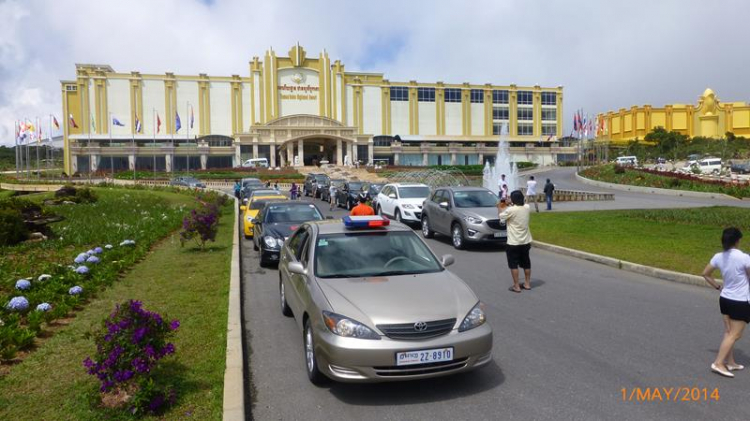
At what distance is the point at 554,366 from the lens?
19.0 feet

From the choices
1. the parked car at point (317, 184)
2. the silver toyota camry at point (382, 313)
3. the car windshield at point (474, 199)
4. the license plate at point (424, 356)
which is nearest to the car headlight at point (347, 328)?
the silver toyota camry at point (382, 313)

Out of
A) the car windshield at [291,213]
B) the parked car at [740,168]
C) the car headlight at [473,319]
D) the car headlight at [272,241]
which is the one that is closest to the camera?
the car headlight at [473,319]

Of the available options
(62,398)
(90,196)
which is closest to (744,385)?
(62,398)

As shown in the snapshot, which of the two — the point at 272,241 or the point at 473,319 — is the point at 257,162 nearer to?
the point at 272,241

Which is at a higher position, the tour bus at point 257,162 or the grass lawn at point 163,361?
the tour bus at point 257,162

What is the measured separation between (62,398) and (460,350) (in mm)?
3468

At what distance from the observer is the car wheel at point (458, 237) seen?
48.5 feet

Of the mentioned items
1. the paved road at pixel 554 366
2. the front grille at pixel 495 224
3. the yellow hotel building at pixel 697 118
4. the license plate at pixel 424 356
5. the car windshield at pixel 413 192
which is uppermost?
the yellow hotel building at pixel 697 118

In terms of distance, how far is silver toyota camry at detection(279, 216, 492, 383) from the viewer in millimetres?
4820

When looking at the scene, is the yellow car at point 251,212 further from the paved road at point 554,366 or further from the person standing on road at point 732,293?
the person standing on road at point 732,293

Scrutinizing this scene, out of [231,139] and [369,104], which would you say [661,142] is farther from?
[231,139]

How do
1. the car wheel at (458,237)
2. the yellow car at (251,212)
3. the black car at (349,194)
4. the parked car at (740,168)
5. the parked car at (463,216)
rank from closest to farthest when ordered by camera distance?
the parked car at (463,216) → the car wheel at (458,237) → the yellow car at (251,212) → the black car at (349,194) → the parked car at (740,168)

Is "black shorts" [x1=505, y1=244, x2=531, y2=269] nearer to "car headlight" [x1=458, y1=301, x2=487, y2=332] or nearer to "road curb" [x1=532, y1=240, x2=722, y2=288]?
"road curb" [x1=532, y1=240, x2=722, y2=288]

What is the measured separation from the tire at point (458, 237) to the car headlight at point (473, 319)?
31.0 ft
